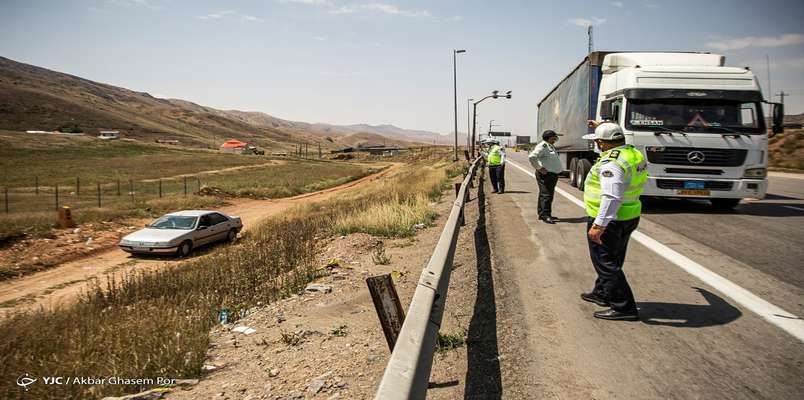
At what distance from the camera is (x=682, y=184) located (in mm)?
10930

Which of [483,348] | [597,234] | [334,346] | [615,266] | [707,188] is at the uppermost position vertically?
[707,188]

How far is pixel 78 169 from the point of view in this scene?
171 ft

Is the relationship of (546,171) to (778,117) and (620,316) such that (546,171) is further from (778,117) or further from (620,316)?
(620,316)

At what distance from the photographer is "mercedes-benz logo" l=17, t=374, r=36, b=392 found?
411 cm

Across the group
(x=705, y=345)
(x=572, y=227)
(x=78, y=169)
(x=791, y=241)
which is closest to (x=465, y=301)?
(x=705, y=345)

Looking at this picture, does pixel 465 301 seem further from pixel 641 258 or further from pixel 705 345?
pixel 641 258

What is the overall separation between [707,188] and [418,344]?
10438 mm

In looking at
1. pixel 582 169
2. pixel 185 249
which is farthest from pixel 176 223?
pixel 582 169

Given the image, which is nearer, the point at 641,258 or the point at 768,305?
the point at 768,305

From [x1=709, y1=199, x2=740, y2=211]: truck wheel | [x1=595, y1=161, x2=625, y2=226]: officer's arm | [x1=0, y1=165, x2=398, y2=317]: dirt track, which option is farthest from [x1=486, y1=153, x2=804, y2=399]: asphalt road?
[x1=0, y1=165, x2=398, y2=317]: dirt track

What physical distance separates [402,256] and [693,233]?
514 centimetres

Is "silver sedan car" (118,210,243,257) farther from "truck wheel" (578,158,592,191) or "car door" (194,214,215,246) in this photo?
"truck wheel" (578,158,592,191)

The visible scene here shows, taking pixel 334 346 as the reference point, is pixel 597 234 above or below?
above

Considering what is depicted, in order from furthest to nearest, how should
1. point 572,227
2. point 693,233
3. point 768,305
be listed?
point 572,227, point 693,233, point 768,305
